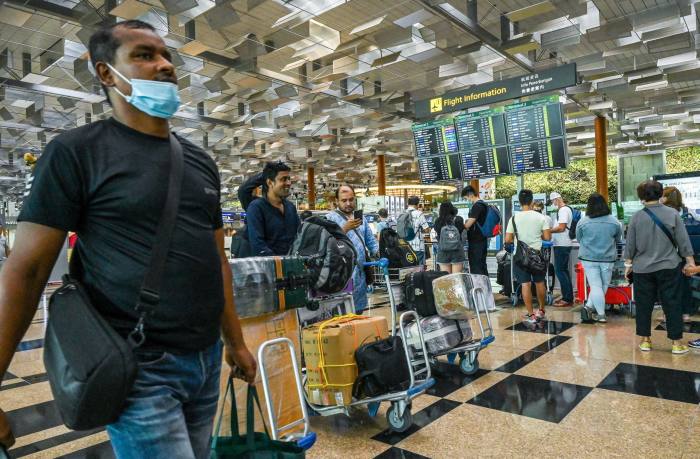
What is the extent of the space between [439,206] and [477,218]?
68cm

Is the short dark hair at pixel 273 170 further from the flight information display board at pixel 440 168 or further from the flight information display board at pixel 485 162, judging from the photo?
the flight information display board at pixel 440 168

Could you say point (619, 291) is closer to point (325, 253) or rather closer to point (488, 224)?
point (488, 224)

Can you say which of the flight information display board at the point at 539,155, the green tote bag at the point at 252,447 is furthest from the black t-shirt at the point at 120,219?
the flight information display board at the point at 539,155

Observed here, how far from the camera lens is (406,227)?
7.89m

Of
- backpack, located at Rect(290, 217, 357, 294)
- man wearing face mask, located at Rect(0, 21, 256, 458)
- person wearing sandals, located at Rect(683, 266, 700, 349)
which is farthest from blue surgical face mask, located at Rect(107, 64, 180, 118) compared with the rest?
person wearing sandals, located at Rect(683, 266, 700, 349)

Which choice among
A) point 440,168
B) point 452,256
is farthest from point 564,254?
point 440,168

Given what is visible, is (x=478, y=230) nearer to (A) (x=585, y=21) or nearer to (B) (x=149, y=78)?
(A) (x=585, y=21)

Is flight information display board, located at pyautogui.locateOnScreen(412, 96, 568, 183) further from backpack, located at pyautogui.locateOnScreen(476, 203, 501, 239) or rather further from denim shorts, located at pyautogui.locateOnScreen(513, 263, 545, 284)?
denim shorts, located at pyautogui.locateOnScreen(513, 263, 545, 284)

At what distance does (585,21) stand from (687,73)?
3.24 metres

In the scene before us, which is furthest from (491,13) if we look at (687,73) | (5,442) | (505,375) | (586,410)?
(5,442)

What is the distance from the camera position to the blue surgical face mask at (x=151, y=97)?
3.58 ft

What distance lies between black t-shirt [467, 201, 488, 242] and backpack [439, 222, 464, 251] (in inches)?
7.9

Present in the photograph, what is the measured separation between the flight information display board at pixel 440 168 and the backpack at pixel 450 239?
53.8 inches

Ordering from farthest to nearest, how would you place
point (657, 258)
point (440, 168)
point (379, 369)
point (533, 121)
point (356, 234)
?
1. point (440, 168)
2. point (533, 121)
3. point (657, 258)
4. point (356, 234)
5. point (379, 369)
